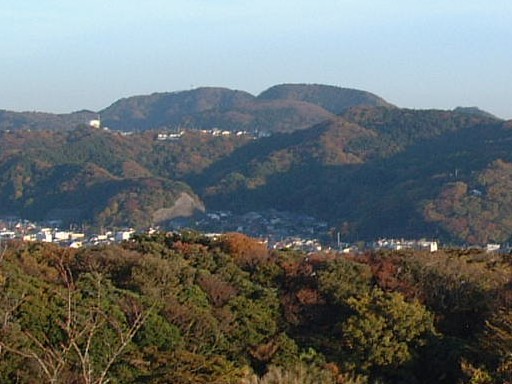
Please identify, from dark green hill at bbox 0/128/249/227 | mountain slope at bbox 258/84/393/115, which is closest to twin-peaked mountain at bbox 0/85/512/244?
dark green hill at bbox 0/128/249/227

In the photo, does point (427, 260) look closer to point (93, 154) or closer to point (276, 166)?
point (276, 166)

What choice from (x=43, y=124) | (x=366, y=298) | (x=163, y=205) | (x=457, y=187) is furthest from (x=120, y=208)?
(x=43, y=124)

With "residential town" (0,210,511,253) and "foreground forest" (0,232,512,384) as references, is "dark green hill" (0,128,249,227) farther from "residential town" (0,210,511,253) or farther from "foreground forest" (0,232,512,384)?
"foreground forest" (0,232,512,384)

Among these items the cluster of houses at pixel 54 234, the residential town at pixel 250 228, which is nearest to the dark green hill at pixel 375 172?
the residential town at pixel 250 228

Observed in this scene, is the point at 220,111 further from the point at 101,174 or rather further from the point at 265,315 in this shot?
the point at 265,315

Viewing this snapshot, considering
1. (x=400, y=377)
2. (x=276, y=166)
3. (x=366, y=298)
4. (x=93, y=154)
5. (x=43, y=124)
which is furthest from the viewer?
(x=43, y=124)

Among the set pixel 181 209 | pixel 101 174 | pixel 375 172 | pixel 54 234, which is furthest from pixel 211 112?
pixel 54 234
